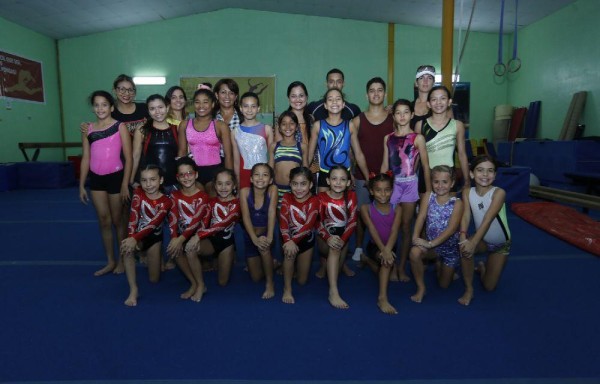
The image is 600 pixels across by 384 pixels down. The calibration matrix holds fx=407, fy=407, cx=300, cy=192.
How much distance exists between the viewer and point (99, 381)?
1.81m

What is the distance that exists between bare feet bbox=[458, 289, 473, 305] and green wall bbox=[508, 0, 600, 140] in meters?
6.99

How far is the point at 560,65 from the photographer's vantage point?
8.70 meters

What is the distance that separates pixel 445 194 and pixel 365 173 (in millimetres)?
689

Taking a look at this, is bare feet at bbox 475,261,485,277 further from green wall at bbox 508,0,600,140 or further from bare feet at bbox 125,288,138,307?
green wall at bbox 508,0,600,140

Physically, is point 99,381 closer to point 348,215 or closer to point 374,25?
point 348,215

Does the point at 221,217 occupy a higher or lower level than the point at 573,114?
lower

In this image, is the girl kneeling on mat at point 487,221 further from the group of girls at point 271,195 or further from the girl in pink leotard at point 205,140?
the girl in pink leotard at point 205,140

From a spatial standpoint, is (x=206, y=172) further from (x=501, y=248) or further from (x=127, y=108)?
(x=501, y=248)

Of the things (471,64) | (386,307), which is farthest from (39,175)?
(471,64)

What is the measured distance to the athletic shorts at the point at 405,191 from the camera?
9.99 feet

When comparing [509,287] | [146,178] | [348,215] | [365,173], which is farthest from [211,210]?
[509,287]

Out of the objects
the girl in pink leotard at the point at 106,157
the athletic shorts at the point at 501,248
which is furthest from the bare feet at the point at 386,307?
the girl in pink leotard at the point at 106,157

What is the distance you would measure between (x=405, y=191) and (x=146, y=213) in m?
1.90

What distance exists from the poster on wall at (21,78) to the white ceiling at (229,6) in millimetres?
899
